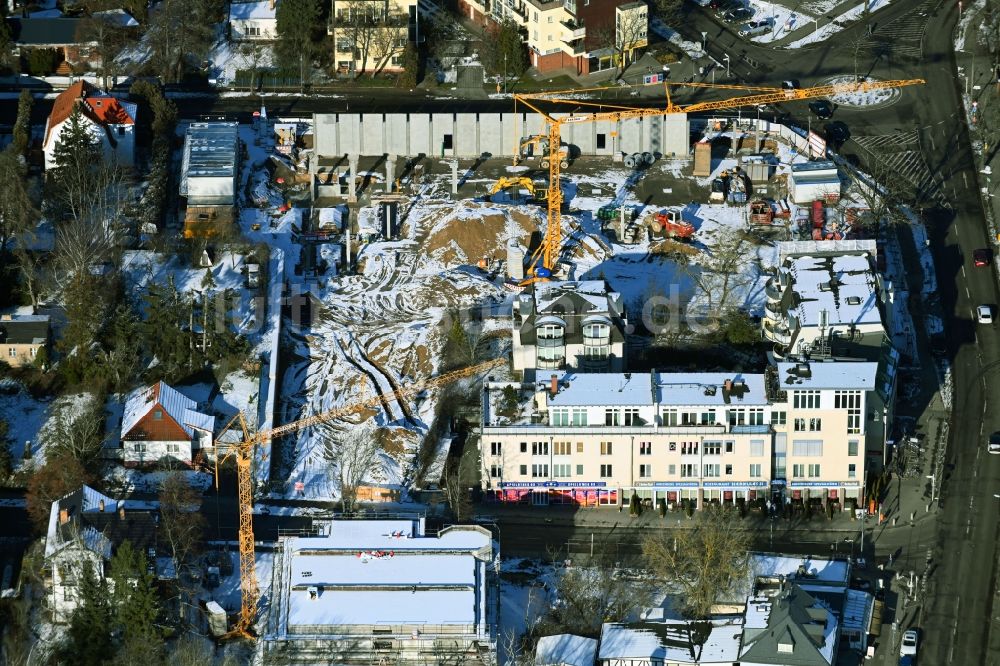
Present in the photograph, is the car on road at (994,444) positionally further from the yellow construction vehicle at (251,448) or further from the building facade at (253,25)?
the building facade at (253,25)

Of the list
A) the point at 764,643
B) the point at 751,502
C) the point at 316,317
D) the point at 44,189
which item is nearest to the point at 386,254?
the point at 316,317

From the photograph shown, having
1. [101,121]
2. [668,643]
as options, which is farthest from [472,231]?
[668,643]

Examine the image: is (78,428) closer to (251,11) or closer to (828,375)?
(828,375)

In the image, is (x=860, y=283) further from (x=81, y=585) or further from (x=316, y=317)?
→ (x=81, y=585)

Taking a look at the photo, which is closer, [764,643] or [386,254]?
[764,643]

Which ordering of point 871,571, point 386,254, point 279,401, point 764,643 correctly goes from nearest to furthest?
point 764,643 < point 871,571 < point 279,401 < point 386,254

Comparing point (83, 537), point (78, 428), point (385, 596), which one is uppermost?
point (78, 428)

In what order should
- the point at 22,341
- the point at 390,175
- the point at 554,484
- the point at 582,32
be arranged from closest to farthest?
the point at 554,484
the point at 22,341
the point at 390,175
the point at 582,32

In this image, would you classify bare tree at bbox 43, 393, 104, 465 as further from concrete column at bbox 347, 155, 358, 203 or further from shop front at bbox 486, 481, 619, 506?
concrete column at bbox 347, 155, 358, 203
